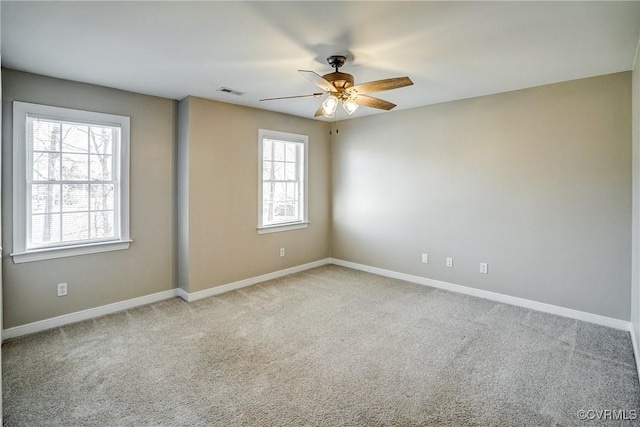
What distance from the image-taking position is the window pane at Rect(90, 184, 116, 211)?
3.78 meters

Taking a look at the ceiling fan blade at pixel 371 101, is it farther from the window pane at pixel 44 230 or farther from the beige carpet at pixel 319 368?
the window pane at pixel 44 230

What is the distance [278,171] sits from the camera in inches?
210

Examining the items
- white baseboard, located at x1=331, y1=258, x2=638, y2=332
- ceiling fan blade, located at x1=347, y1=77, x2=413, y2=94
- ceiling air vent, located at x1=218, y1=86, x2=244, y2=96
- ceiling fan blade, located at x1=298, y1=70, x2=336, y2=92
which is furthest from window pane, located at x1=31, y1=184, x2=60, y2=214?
white baseboard, located at x1=331, y1=258, x2=638, y2=332

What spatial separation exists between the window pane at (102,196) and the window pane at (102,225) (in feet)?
0.23

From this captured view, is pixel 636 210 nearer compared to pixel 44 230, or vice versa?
pixel 636 210

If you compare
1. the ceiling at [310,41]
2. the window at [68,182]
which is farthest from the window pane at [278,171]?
the window at [68,182]

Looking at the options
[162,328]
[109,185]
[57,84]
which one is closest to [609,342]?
[162,328]

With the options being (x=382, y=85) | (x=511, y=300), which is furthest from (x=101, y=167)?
(x=511, y=300)

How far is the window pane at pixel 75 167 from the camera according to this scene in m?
3.55

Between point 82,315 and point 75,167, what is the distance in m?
1.54

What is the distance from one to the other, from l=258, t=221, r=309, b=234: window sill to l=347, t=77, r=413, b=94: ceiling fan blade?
263 cm

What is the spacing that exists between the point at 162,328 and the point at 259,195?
2.17 meters

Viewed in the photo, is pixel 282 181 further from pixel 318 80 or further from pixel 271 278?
pixel 318 80

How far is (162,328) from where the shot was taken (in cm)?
345
